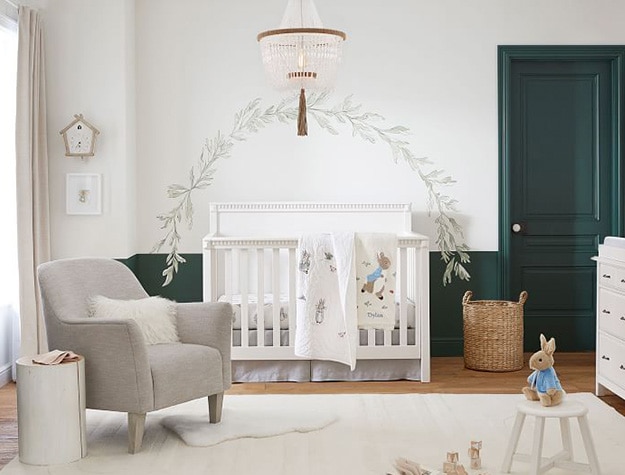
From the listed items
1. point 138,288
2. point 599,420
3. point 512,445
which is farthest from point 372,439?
point 138,288

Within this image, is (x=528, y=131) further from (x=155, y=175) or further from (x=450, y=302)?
(x=155, y=175)

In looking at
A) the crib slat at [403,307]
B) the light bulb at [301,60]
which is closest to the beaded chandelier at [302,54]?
the light bulb at [301,60]

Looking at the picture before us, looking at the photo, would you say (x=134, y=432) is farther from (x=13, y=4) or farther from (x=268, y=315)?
(x=13, y=4)

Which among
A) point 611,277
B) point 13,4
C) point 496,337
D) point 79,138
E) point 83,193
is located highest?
point 13,4

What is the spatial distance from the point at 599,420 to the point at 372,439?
106 cm

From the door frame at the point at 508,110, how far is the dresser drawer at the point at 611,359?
4.21ft

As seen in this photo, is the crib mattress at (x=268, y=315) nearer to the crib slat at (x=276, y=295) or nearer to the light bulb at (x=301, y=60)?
the crib slat at (x=276, y=295)

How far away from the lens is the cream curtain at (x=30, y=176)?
483cm

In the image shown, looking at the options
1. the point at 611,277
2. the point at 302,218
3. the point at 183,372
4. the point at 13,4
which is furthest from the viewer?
the point at 302,218

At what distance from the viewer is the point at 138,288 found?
4.22m

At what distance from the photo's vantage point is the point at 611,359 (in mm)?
4312

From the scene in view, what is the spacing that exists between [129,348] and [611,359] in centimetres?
230

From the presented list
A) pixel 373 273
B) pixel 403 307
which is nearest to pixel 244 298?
pixel 373 273

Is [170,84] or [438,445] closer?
[438,445]
